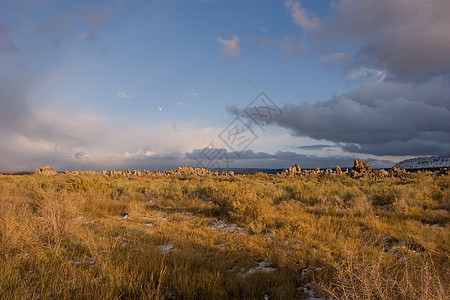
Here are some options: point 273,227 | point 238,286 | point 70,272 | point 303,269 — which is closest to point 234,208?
point 273,227

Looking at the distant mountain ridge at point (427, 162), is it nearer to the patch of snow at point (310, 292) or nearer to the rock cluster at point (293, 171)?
the rock cluster at point (293, 171)

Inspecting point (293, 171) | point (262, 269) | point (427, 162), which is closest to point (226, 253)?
point (262, 269)

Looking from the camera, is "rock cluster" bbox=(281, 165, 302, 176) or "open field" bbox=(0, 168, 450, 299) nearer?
"open field" bbox=(0, 168, 450, 299)

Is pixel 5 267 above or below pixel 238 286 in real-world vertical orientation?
above

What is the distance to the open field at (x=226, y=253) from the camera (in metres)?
3.55

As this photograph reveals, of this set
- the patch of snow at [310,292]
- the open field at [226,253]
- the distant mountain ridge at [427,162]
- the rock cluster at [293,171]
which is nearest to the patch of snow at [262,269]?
the open field at [226,253]

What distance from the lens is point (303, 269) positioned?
4621 millimetres

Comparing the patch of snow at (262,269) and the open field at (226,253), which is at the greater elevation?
the open field at (226,253)

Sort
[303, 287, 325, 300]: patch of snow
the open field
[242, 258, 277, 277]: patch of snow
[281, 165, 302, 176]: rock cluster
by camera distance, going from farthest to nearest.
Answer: [281, 165, 302, 176]: rock cluster
[242, 258, 277, 277]: patch of snow
[303, 287, 325, 300]: patch of snow
the open field

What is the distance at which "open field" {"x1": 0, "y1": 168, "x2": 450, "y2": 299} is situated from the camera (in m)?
3.55

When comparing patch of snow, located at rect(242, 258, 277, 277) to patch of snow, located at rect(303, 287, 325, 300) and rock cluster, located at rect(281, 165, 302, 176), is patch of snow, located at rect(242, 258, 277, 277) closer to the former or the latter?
patch of snow, located at rect(303, 287, 325, 300)

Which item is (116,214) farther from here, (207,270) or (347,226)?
(347,226)

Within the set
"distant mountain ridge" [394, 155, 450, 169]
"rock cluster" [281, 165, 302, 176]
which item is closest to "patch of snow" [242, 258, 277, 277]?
"rock cluster" [281, 165, 302, 176]

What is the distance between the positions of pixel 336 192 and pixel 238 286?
37.7 ft
